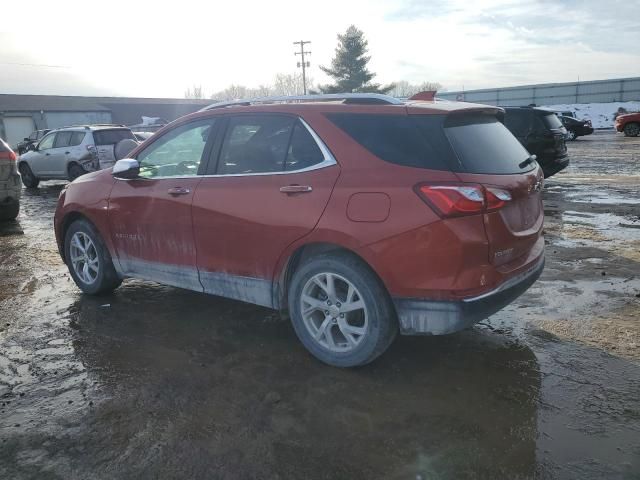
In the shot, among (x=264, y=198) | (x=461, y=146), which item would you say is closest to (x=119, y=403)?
(x=264, y=198)

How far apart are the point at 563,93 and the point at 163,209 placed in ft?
170

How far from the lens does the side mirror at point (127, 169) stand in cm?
452

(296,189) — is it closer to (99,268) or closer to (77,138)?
(99,268)

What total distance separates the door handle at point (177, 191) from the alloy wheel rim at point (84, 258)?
1.36 meters

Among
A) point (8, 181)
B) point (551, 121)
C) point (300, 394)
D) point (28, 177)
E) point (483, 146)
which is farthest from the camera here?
point (28, 177)

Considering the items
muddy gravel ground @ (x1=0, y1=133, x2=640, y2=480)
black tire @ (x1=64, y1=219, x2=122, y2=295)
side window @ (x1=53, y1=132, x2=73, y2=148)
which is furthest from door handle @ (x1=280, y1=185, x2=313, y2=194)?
side window @ (x1=53, y1=132, x2=73, y2=148)

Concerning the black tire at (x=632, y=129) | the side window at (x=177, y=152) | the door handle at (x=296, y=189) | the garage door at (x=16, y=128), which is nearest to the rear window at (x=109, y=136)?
the side window at (x=177, y=152)

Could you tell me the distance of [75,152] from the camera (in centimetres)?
1484

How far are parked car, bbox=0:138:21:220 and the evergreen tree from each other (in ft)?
153

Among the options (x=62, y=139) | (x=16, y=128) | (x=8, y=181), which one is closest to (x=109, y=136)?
(x=62, y=139)

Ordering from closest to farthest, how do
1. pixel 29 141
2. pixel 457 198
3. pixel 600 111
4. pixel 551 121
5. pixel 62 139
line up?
pixel 457 198 < pixel 551 121 < pixel 62 139 < pixel 29 141 < pixel 600 111

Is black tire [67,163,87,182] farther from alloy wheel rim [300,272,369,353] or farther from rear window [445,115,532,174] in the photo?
rear window [445,115,532,174]

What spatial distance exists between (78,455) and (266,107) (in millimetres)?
2643

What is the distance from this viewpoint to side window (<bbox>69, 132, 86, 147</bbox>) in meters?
14.9
